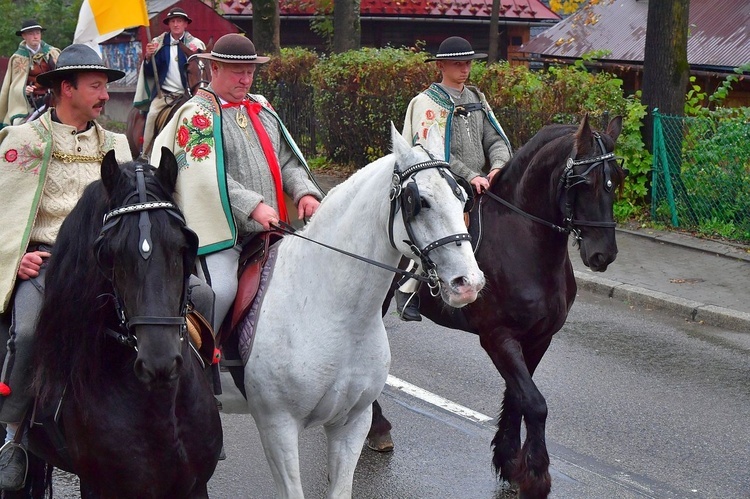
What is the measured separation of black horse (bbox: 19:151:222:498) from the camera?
11.9ft

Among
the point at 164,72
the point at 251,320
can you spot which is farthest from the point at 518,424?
the point at 164,72

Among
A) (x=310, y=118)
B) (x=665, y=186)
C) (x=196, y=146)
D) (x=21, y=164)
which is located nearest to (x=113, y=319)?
(x=21, y=164)

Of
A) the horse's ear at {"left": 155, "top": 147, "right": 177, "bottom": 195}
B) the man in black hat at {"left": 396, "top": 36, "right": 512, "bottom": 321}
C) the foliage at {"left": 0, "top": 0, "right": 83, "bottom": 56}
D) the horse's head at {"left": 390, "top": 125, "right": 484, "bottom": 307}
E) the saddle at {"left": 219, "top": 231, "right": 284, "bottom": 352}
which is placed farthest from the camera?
the foliage at {"left": 0, "top": 0, "right": 83, "bottom": 56}

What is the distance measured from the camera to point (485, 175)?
23.0ft

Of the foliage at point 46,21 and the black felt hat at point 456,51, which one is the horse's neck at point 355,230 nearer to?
the black felt hat at point 456,51

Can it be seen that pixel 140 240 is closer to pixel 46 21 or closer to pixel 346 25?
pixel 346 25

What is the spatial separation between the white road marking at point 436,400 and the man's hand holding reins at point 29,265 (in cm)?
356

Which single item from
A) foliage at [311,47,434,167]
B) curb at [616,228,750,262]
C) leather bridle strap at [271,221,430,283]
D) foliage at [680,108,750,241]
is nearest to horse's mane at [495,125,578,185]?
leather bridle strap at [271,221,430,283]

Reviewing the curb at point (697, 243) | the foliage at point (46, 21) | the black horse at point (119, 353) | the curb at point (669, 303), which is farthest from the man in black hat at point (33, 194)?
the foliage at point (46, 21)

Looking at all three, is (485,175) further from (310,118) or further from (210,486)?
(310,118)

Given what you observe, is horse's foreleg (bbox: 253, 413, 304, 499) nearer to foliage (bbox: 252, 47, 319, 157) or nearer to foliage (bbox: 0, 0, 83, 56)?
foliage (bbox: 252, 47, 319, 157)

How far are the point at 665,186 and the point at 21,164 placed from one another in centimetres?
993

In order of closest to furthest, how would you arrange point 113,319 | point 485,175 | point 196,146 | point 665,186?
point 113,319
point 196,146
point 485,175
point 665,186

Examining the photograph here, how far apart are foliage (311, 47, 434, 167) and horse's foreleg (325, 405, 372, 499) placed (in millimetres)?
11053
